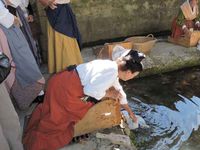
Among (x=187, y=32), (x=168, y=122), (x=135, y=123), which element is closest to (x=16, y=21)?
(x=135, y=123)

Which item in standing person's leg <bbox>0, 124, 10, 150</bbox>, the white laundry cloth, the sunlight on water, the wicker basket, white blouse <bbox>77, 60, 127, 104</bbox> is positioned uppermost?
white blouse <bbox>77, 60, 127, 104</bbox>

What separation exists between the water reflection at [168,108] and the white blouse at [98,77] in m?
1.21

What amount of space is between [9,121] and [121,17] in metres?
4.59

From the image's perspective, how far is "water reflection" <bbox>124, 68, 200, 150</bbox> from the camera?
4672 millimetres

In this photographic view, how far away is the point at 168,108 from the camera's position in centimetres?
544

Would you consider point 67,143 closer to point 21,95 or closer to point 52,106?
point 52,106

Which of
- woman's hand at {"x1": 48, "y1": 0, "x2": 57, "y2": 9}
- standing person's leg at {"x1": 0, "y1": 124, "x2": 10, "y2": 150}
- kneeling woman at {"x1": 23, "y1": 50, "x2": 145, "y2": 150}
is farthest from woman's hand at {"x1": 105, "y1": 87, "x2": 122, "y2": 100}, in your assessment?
woman's hand at {"x1": 48, "y1": 0, "x2": 57, "y2": 9}

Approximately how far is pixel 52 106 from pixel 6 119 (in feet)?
2.17

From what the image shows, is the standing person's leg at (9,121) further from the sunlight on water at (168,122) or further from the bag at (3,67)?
the sunlight on water at (168,122)

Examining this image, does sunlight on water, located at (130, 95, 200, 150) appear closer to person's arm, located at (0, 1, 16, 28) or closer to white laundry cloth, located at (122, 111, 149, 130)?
white laundry cloth, located at (122, 111, 149, 130)

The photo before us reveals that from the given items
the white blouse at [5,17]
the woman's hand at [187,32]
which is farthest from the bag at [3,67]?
the woman's hand at [187,32]

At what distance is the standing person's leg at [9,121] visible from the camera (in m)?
3.31

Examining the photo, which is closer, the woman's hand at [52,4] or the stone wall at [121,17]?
the woman's hand at [52,4]

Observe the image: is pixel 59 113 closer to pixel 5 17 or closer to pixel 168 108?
pixel 5 17
